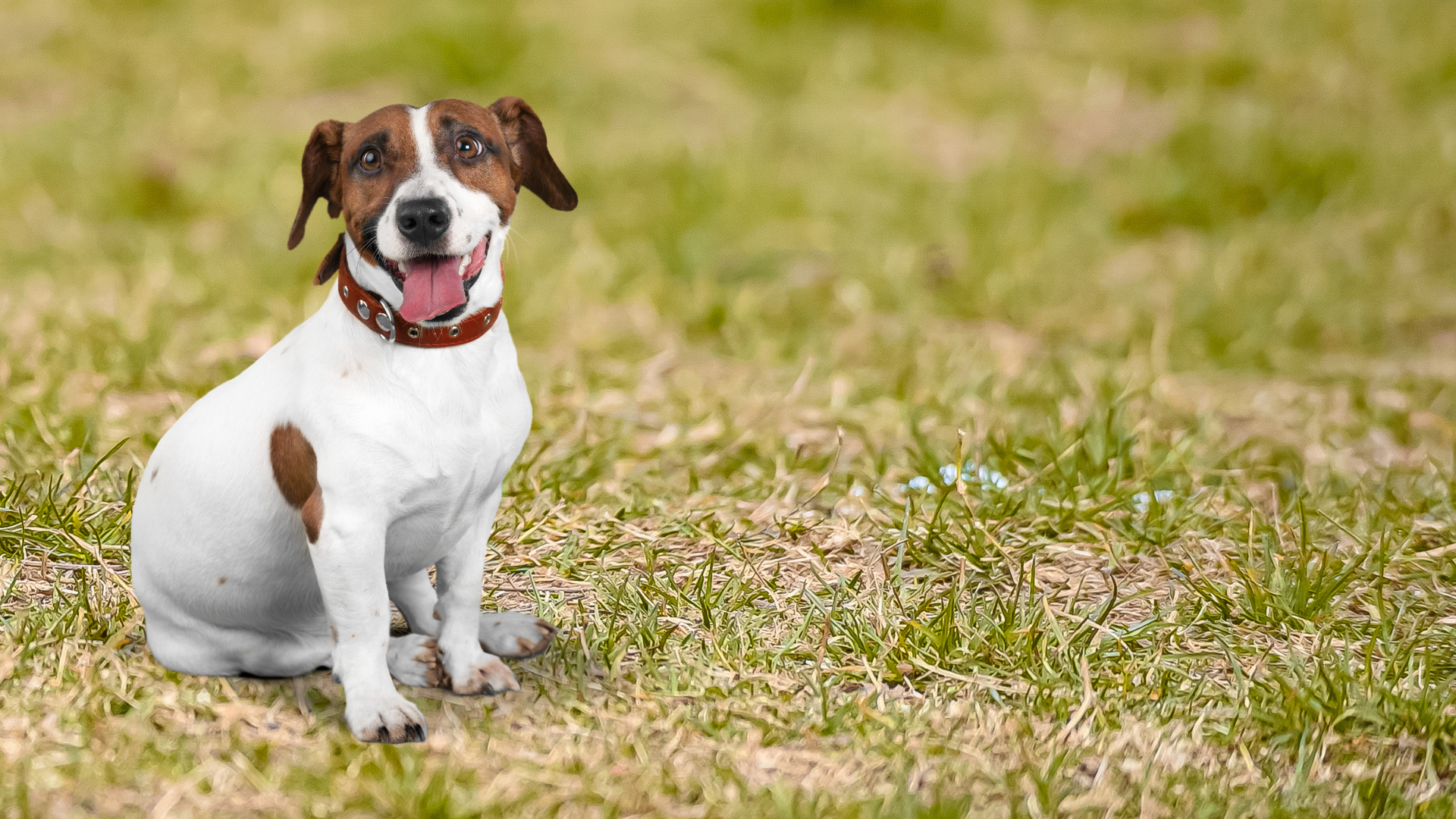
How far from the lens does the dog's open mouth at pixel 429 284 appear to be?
273cm

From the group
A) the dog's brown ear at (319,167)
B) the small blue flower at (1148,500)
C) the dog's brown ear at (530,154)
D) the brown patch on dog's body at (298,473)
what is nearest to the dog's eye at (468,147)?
the dog's brown ear at (530,154)

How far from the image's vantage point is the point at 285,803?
2.62 meters

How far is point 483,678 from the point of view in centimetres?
304

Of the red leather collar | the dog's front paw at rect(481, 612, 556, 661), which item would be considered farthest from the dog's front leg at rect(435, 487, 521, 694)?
the red leather collar

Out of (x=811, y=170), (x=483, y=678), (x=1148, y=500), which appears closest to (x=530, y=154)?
(x=483, y=678)

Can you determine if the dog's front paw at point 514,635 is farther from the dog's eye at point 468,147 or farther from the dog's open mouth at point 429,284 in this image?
the dog's eye at point 468,147

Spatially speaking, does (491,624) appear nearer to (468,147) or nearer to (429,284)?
(429,284)

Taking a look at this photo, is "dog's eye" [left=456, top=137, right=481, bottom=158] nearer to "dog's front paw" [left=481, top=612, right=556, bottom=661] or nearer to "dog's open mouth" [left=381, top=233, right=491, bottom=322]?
"dog's open mouth" [left=381, top=233, right=491, bottom=322]

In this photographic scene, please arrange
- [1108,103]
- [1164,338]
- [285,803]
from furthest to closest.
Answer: [1108,103] < [1164,338] < [285,803]

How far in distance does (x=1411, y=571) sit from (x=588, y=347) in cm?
322

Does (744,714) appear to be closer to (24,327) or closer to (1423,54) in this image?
(24,327)

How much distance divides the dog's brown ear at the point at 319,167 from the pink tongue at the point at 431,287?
0.28 m

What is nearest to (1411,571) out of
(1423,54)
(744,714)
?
(744,714)

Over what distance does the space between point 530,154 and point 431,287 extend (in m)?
0.46
